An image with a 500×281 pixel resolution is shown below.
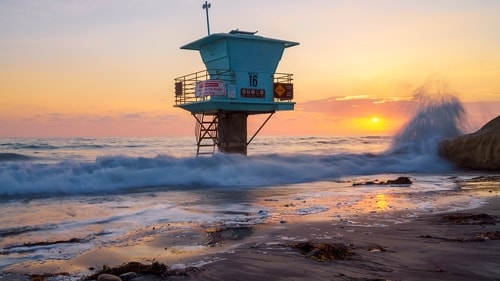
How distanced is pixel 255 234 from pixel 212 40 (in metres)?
13.8

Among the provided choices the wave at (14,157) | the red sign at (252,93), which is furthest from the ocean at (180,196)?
the wave at (14,157)

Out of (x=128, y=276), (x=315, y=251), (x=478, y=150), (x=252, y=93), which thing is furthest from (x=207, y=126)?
(x=128, y=276)

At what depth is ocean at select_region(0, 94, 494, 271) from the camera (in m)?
8.59

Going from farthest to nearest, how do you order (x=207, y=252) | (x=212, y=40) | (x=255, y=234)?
(x=212, y=40) < (x=255, y=234) < (x=207, y=252)

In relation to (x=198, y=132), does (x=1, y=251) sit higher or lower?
lower

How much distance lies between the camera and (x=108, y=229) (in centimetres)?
883

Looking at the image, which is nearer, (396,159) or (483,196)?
(483,196)

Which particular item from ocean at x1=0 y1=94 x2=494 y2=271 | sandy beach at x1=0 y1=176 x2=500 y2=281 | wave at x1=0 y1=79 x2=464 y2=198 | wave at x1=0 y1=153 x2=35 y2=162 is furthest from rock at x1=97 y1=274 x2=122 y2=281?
wave at x1=0 y1=153 x2=35 y2=162

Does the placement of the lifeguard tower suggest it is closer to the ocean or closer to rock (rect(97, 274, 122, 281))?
the ocean

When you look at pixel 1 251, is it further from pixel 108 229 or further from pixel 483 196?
pixel 483 196

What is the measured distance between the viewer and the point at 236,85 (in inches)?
795

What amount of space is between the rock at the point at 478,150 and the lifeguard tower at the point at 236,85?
9280 mm

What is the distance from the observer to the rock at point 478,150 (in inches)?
885

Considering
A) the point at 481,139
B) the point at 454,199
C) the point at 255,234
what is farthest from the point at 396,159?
the point at 255,234
